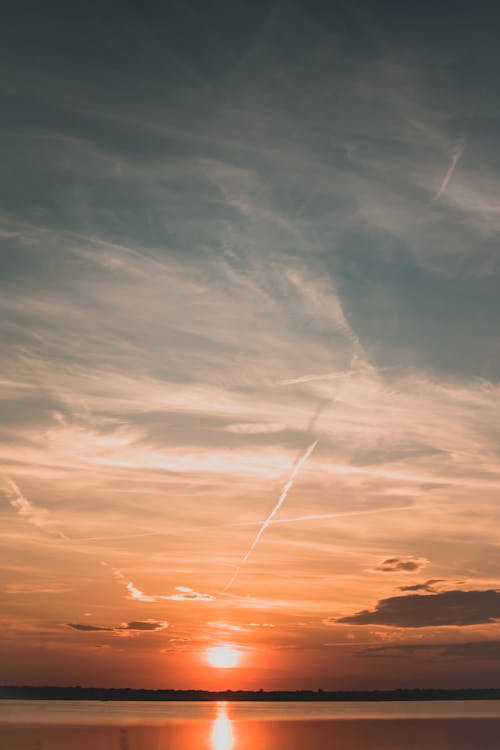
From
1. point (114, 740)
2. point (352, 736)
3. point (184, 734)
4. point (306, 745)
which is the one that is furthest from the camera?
point (184, 734)

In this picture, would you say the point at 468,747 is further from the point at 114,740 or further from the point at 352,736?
the point at 114,740

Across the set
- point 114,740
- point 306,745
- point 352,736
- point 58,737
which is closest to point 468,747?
point 306,745

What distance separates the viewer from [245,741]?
331 ft

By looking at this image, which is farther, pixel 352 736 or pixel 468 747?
pixel 352 736

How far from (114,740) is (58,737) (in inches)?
285

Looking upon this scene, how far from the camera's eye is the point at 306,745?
299ft

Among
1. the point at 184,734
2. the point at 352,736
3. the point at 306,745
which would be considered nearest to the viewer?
the point at 306,745

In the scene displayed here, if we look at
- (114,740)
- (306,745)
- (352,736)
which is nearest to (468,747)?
(306,745)

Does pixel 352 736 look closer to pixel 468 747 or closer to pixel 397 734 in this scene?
pixel 397 734

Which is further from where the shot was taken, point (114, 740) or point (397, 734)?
point (397, 734)

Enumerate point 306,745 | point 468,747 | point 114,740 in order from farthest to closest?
1. point 114,740
2. point 306,745
3. point 468,747

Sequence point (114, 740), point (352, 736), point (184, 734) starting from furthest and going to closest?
Result: point (184, 734)
point (352, 736)
point (114, 740)

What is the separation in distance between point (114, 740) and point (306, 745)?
78.2ft

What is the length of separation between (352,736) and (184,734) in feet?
85.8
